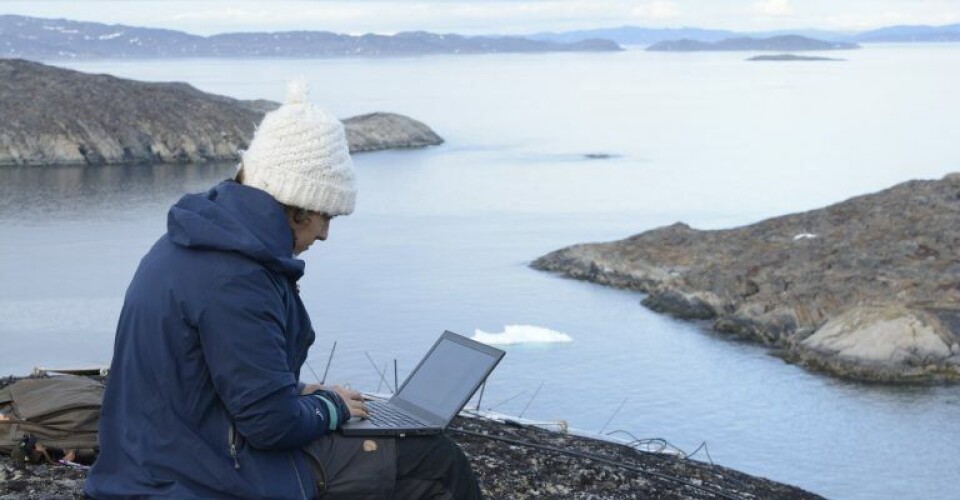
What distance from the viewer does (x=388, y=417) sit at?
4.41 metres

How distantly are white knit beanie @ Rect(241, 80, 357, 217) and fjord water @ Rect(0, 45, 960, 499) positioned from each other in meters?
8.31

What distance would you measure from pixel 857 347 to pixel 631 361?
245 centimetres

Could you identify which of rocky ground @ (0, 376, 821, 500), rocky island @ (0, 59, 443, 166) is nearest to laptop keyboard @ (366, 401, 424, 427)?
rocky ground @ (0, 376, 821, 500)

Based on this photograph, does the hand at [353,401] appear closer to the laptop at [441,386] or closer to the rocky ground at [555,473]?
the laptop at [441,386]

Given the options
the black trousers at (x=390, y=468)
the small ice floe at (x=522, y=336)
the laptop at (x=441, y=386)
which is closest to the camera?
the black trousers at (x=390, y=468)

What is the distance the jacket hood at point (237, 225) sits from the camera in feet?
12.2

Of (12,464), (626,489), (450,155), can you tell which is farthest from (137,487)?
(450,155)

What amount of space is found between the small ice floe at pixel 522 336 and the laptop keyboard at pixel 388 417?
1211 cm

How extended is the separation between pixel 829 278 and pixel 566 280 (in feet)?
15.2

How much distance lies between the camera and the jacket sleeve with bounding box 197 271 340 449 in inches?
145

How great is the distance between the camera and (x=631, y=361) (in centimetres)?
1636

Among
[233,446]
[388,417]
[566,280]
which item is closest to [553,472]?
[388,417]

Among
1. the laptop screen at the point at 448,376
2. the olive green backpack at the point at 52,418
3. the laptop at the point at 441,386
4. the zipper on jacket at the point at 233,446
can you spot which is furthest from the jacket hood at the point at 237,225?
the olive green backpack at the point at 52,418

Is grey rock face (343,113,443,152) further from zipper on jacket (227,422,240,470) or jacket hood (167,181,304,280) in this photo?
zipper on jacket (227,422,240,470)
